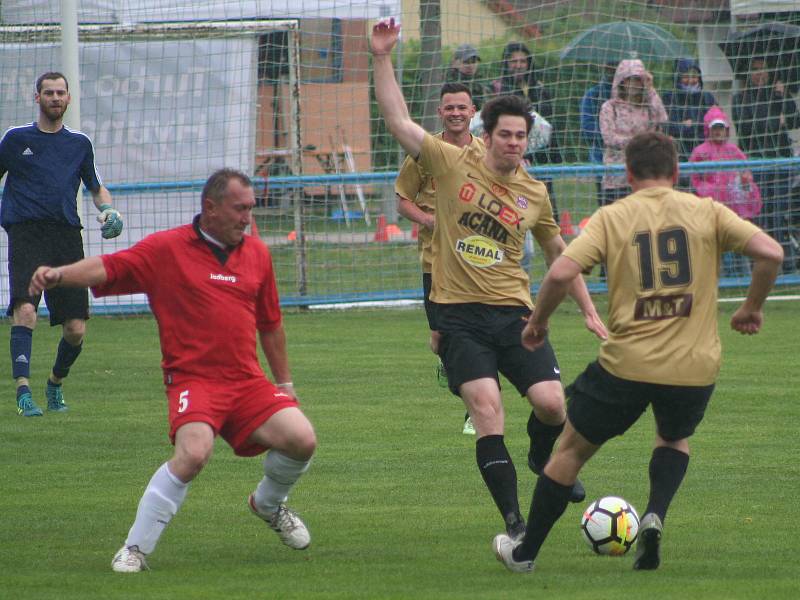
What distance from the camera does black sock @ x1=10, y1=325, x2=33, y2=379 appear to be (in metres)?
10.6

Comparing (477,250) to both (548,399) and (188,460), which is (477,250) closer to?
(548,399)

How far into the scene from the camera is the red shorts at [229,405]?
610cm

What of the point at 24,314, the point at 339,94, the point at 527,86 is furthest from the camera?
the point at 339,94

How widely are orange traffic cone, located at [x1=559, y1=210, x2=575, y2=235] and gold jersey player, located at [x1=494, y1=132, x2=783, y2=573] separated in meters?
11.9

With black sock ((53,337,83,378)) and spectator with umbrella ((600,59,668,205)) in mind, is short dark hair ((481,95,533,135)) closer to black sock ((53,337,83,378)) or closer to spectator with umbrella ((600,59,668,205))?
black sock ((53,337,83,378))

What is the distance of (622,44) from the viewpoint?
1834cm

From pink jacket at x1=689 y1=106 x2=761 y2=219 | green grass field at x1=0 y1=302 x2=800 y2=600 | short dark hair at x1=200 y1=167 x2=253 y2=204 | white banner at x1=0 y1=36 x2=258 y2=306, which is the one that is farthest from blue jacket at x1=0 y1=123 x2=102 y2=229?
pink jacket at x1=689 y1=106 x2=761 y2=219

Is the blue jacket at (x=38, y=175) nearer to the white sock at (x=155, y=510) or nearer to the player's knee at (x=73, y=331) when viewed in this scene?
the player's knee at (x=73, y=331)

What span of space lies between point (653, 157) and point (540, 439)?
2.25 metres

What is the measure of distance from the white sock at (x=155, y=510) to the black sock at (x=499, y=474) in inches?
53.8

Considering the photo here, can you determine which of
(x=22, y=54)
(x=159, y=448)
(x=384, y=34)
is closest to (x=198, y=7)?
(x=22, y=54)

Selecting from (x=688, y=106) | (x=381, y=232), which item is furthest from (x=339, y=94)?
(x=688, y=106)

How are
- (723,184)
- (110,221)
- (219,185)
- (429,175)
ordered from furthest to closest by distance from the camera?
(723,184) < (110,221) < (429,175) < (219,185)

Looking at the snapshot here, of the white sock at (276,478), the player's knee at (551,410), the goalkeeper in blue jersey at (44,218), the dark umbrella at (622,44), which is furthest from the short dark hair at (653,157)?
the dark umbrella at (622,44)
